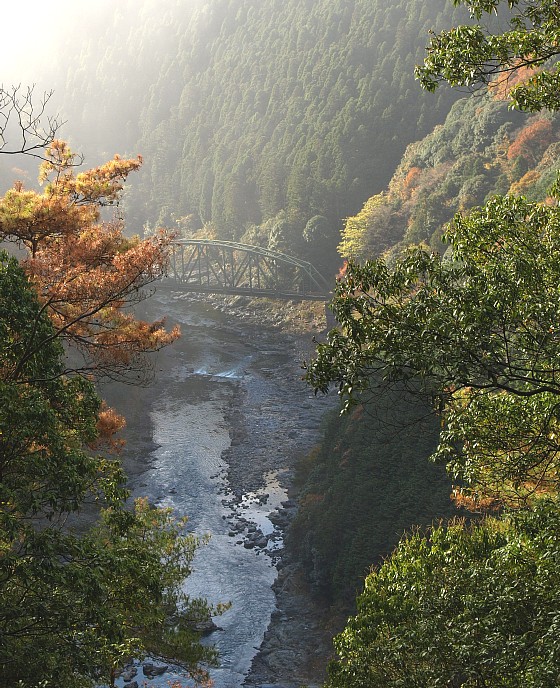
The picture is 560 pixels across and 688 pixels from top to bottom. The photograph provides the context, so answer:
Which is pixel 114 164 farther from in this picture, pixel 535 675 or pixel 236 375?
→ pixel 236 375

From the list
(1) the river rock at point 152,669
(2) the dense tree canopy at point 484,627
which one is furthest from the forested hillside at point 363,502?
(2) the dense tree canopy at point 484,627

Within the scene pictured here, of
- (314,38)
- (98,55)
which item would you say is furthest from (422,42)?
(98,55)

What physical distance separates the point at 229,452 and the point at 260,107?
275 ft

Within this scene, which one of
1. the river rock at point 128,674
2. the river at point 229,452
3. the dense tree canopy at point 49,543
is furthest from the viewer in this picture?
the river at point 229,452

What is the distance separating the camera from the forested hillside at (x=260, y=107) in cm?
8725

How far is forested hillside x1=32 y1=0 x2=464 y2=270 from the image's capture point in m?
87.2

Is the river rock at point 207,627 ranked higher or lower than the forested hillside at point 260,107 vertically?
lower

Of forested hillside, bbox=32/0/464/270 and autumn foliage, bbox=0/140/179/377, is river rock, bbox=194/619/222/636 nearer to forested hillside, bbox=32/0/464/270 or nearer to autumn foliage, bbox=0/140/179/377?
autumn foliage, bbox=0/140/179/377

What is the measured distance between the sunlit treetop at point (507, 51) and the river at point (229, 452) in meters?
21.8

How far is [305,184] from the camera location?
89562 mm

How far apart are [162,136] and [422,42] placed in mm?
60420

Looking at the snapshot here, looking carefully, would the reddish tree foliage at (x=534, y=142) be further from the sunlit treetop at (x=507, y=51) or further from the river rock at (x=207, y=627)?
the sunlit treetop at (x=507, y=51)

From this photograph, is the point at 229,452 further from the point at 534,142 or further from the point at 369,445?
the point at 534,142

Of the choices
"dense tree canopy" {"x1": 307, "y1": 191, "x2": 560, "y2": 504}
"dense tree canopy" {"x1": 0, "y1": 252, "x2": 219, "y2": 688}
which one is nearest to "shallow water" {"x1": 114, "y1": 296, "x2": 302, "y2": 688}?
"dense tree canopy" {"x1": 0, "y1": 252, "x2": 219, "y2": 688}
